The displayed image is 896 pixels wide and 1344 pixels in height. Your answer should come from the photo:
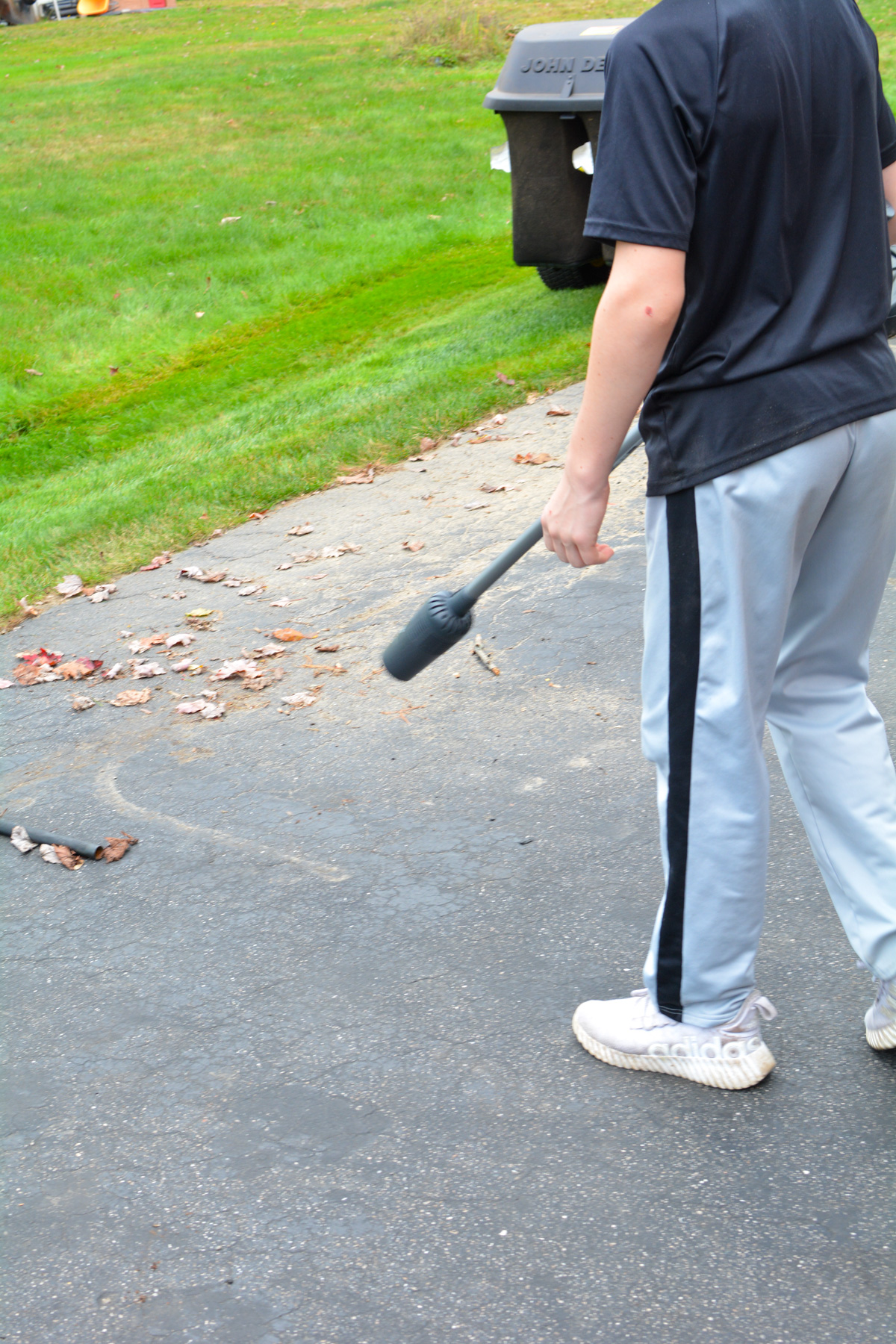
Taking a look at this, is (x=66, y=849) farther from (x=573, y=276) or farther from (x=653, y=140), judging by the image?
(x=573, y=276)

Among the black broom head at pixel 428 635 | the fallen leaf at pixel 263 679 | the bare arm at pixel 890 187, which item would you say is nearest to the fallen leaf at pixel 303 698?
the fallen leaf at pixel 263 679

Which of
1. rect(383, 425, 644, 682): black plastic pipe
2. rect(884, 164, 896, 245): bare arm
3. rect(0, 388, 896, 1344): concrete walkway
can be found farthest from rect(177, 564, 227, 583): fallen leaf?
rect(884, 164, 896, 245): bare arm

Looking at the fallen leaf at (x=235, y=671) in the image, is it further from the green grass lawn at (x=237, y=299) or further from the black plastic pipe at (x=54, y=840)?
the green grass lawn at (x=237, y=299)

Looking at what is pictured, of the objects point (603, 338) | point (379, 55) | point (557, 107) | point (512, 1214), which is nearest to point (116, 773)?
point (512, 1214)

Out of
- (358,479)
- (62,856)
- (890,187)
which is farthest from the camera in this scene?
(358,479)

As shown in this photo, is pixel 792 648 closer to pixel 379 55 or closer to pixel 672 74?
pixel 672 74

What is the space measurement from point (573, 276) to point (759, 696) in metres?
7.43

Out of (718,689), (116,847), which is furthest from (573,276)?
(718,689)

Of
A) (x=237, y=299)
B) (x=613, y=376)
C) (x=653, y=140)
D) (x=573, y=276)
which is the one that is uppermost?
(x=653, y=140)

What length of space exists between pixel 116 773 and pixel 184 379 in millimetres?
5877

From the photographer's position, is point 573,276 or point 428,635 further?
point 573,276

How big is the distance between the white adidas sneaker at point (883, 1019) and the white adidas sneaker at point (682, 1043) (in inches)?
0.8

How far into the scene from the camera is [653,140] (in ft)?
5.96

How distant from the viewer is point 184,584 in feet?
17.7
